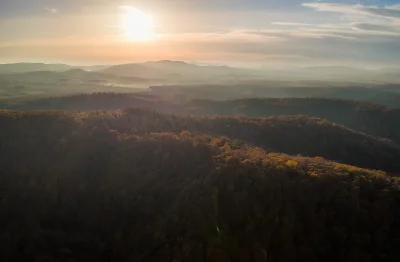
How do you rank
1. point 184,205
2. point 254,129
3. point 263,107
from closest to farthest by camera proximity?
point 184,205
point 254,129
point 263,107

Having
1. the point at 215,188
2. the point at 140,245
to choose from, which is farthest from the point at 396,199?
the point at 140,245

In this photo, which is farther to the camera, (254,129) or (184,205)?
(254,129)

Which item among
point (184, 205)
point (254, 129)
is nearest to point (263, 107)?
point (254, 129)

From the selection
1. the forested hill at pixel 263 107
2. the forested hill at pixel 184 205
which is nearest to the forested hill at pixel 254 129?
the forested hill at pixel 184 205

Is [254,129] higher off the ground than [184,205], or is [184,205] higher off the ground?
[254,129]

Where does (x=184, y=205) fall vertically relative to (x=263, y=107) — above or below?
below

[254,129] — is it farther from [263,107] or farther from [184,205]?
[263,107]

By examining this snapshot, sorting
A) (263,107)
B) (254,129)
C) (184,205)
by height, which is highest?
(254,129)

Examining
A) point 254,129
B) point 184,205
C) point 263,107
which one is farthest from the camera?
point 263,107
